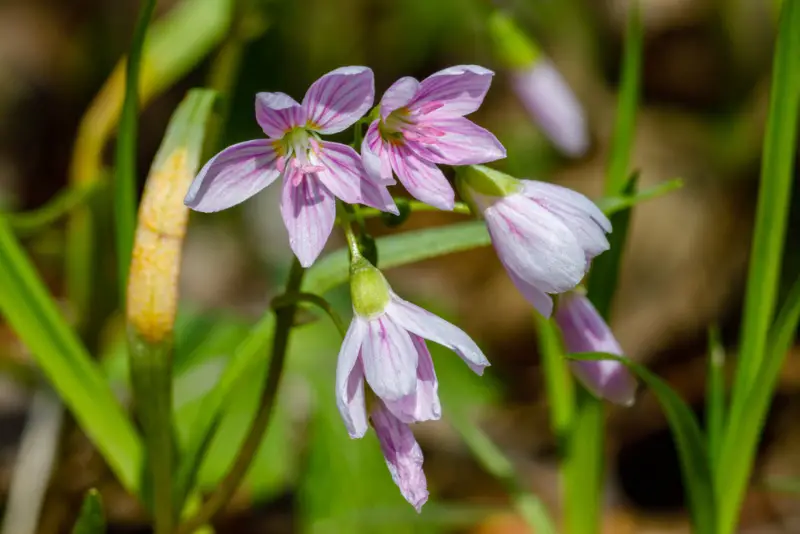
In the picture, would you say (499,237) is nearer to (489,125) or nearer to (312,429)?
(312,429)

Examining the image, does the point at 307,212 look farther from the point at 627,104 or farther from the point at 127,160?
the point at 627,104

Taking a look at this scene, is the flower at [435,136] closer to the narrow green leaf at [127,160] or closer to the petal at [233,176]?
the petal at [233,176]

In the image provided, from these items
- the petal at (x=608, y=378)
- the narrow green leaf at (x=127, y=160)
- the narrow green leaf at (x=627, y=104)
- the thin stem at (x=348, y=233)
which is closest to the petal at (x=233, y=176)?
the thin stem at (x=348, y=233)

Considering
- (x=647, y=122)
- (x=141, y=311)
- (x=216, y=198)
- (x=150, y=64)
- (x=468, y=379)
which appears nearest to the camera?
(x=216, y=198)

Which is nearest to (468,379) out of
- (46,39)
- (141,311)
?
(141,311)

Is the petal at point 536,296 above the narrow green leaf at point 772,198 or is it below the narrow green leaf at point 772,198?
above

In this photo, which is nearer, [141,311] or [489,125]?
[141,311]

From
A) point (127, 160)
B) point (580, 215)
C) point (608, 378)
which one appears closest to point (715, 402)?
point (608, 378)

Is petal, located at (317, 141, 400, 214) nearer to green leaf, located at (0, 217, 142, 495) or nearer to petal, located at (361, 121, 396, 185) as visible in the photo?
petal, located at (361, 121, 396, 185)
